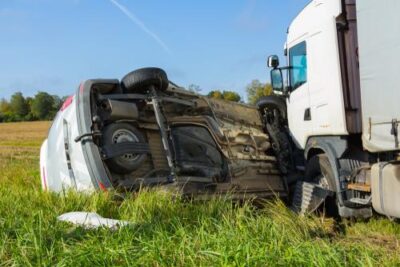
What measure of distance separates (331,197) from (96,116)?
310cm

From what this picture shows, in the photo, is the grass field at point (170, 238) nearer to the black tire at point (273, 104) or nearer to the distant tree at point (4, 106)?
the black tire at point (273, 104)

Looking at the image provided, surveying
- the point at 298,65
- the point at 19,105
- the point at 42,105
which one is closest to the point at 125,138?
the point at 298,65

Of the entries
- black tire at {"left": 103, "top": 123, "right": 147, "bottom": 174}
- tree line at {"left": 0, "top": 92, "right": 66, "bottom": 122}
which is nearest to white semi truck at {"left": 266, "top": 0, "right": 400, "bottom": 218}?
black tire at {"left": 103, "top": 123, "right": 147, "bottom": 174}

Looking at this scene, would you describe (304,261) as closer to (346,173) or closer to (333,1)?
(346,173)

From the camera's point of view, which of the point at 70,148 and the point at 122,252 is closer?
the point at 122,252

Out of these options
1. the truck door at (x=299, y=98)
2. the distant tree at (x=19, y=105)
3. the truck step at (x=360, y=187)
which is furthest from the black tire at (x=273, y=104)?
the distant tree at (x=19, y=105)

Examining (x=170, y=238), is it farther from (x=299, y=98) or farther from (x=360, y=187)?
(x=299, y=98)

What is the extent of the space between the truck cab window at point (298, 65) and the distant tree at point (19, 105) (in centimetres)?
7358

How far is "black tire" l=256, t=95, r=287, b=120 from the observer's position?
8539 mm

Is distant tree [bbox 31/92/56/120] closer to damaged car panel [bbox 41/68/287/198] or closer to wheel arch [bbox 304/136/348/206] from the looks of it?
damaged car panel [bbox 41/68/287/198]

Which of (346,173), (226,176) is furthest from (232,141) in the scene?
(346,173)

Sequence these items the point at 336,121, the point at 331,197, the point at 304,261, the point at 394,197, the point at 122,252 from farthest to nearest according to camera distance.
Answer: the point at 331,197, the point at 336,121, the point at 394,197, the point at 122,252, the point at 304,261

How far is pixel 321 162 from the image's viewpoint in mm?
6785

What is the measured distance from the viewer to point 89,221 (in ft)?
14.4
